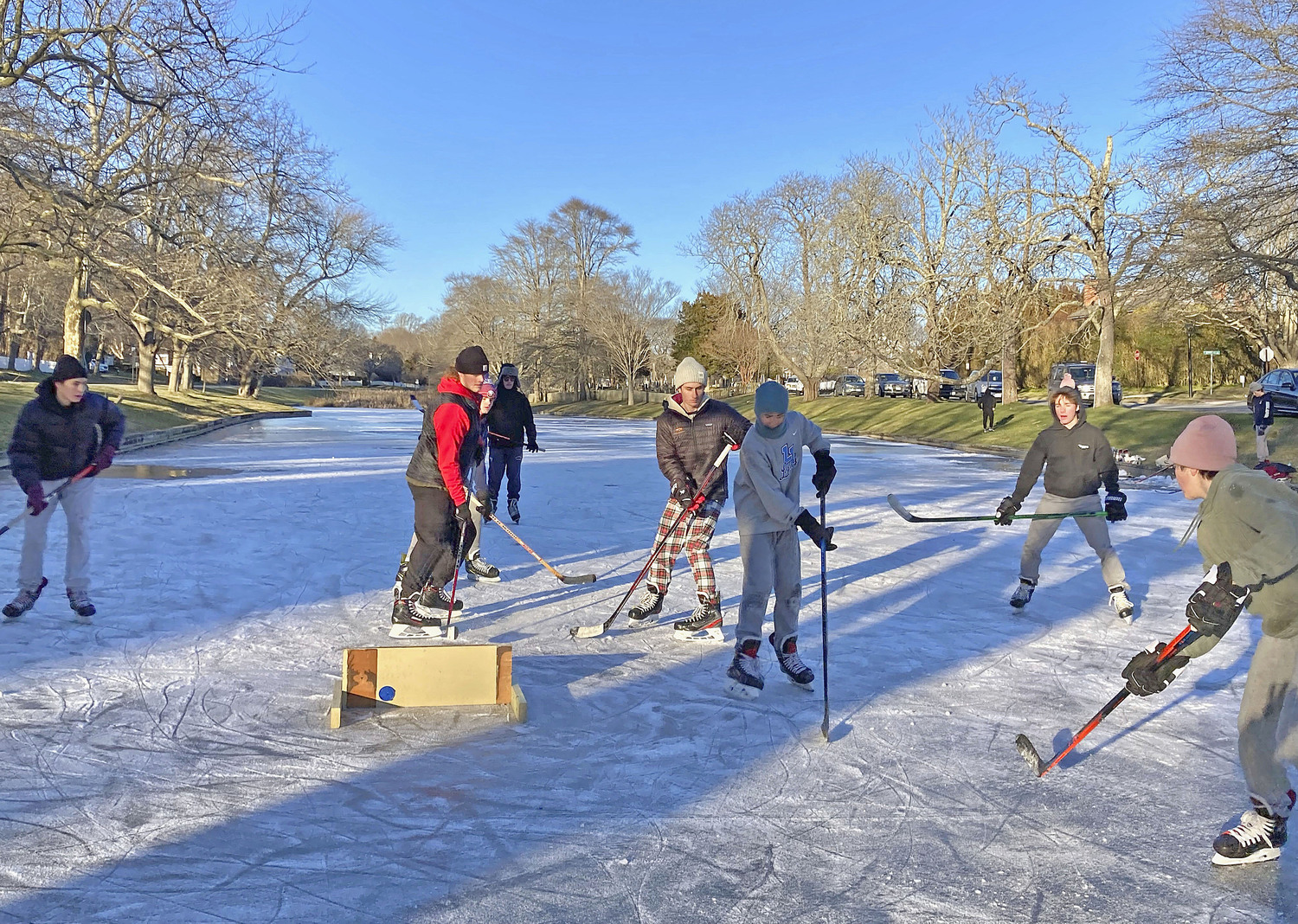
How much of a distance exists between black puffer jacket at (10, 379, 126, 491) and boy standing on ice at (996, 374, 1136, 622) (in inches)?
262

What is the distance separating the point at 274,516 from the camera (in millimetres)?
11422

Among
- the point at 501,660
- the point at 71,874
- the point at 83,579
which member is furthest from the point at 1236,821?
the point at 83,579

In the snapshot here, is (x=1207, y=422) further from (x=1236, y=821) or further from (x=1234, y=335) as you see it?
(x=1234, y=335)

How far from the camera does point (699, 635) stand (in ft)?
21.7

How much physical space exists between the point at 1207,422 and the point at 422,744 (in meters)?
3.66

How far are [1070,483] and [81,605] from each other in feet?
24.0

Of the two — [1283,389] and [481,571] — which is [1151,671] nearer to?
[481,571]

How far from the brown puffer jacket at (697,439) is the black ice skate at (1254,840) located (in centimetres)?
378

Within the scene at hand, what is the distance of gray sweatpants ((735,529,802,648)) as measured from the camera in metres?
5.53

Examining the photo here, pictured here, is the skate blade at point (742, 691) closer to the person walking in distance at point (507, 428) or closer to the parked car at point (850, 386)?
the person walking in distance at point (507, 428)

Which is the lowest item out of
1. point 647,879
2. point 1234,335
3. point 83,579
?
point 647,879

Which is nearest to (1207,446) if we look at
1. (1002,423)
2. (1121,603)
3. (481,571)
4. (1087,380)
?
(1121,603)

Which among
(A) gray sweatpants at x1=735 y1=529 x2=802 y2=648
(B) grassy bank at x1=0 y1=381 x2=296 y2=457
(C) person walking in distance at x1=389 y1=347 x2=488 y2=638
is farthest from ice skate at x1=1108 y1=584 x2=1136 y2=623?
(B) grassy bank at x1=0 y1=381 x2=296 y2=457

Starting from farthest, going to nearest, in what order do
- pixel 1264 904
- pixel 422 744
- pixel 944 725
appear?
pixel 944 725
pixel 422 744
pixel 1264 904
